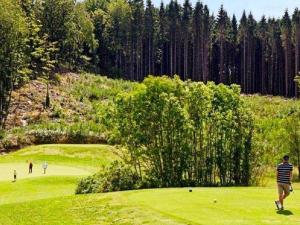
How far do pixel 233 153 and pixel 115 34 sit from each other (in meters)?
91.3

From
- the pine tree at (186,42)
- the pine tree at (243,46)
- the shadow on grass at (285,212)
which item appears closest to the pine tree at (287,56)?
the pine tree at (243,46)

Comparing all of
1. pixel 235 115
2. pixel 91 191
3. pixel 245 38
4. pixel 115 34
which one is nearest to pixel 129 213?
pixel 91 191

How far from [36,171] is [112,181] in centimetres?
1638

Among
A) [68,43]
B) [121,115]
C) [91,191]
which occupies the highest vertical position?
[68,43]

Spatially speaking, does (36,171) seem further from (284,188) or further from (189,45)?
(189,45)

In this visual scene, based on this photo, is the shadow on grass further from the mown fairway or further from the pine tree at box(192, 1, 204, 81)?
the pine tree at box(192, 1, 204, 81)

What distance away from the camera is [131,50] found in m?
138

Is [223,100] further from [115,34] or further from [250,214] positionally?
[115,34]

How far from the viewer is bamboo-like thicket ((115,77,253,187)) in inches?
1843

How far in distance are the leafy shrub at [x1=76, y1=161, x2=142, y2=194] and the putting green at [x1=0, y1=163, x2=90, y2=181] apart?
439 inches

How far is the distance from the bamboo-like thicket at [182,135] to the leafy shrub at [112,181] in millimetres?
1665

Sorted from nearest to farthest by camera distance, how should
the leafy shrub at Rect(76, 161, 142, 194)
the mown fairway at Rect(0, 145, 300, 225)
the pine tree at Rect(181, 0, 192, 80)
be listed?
the mown fairway at Rect(0, 145, 300, 225), the leafy shrub at Rect(76, 161, 142, 194), the pine tree at Rect(181, 0, 192, 80)

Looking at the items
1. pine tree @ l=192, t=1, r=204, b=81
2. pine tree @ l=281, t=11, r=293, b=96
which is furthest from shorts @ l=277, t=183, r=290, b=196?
pine tree @ l=281, t=11, r=293, b=96

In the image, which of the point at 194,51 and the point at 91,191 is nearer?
the point at 91,191
